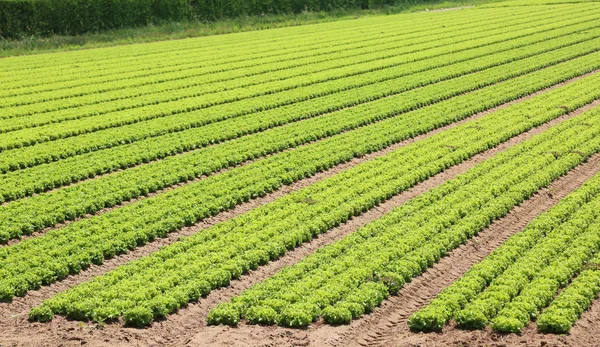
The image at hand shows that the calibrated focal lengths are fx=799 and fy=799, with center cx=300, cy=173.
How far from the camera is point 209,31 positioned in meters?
50.4

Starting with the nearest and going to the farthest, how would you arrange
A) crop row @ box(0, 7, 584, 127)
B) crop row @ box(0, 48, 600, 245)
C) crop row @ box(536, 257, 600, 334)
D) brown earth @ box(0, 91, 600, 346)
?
brown earth @ box(0, 91, 600, 346) → crop row @ box(536, 257, 600, 334) → crop row @ box(0, 48, 600, 245) → crop row @ box(0, 7, 584, 127)

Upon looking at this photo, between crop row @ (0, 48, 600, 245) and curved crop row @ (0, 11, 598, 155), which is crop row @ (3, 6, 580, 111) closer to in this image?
curved crop row @ (0, 11, 598, 155)

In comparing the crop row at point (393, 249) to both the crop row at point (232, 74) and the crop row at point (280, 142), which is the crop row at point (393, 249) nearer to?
the crop row at point (280, 142)

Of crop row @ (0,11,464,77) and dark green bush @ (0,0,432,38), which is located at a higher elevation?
dark green bush @ (0,0,432,38)

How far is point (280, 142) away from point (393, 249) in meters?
8.76

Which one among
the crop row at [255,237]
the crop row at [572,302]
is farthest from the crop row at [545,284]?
the crop row at [255,237]

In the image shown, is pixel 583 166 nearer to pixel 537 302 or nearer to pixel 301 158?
pixel 301 158

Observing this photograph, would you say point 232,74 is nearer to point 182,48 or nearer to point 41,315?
point 182,48

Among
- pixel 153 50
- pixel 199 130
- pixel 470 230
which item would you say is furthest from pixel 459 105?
pixel 153 50

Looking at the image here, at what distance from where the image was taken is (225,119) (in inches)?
1057

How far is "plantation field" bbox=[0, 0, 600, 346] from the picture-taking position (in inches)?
521

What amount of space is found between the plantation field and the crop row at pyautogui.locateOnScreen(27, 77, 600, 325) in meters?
0.06

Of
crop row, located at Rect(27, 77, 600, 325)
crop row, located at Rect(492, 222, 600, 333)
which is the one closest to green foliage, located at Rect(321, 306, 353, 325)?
crop row, located at Rect(27, 77, 600, 325)

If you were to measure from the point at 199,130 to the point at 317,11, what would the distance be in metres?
37.9
